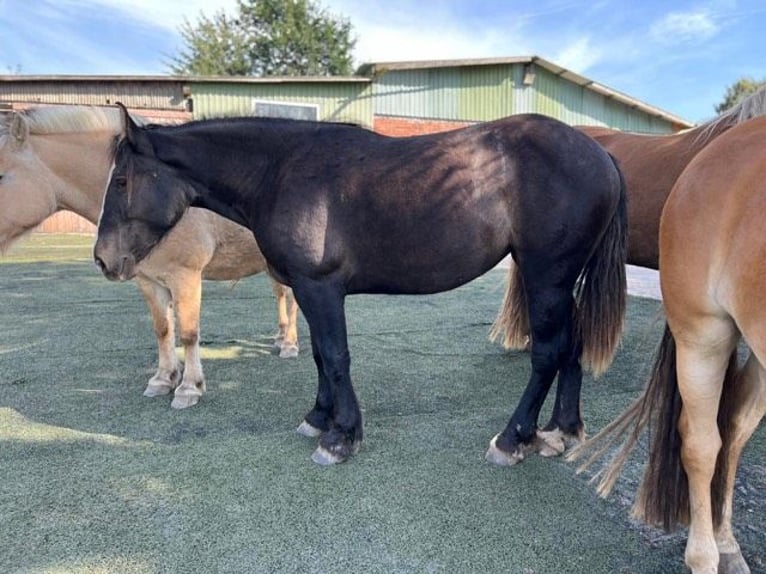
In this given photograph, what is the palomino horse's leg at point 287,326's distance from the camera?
3887 mm

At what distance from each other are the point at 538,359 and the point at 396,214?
91cm

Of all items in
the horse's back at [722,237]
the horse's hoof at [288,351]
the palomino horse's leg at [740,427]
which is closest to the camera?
the horse's back at [722,237]

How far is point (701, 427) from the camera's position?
139 centimetres

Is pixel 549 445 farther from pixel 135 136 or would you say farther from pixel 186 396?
pixel 135 136

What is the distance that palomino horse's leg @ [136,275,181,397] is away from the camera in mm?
3035

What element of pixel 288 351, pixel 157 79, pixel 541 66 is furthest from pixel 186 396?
pixel 541 66

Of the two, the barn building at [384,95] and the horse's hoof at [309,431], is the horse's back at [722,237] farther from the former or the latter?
the barn building at [384,95]

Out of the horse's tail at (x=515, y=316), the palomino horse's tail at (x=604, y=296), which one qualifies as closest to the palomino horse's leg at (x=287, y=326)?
the horse's tail at (x=515, y=316)

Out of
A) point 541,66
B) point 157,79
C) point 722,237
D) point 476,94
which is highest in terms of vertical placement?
point 541,66

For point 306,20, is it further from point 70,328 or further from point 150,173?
point 150,173

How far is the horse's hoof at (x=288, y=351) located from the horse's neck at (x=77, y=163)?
1.70m

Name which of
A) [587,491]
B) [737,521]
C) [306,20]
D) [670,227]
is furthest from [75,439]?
[306,20]

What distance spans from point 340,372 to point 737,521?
161 cm

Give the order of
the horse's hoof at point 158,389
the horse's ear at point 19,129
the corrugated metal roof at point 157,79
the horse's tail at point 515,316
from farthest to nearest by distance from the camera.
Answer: the corrugated metal roof at point 157,79
the horse's tail at point 515,316
the horse's hoof at point 158,389
the horse's ear at point 19,129
